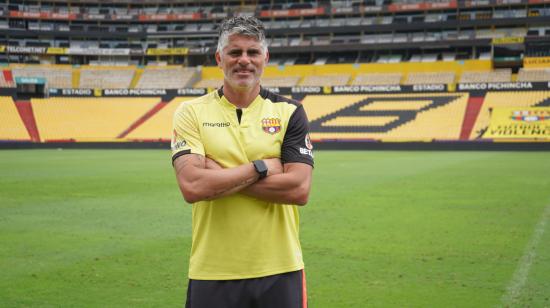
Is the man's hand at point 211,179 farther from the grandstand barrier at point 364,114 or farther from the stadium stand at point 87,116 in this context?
the stadium stand at point 87,116

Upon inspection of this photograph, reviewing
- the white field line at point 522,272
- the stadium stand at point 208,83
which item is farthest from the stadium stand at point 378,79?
the white field line at point 522,272

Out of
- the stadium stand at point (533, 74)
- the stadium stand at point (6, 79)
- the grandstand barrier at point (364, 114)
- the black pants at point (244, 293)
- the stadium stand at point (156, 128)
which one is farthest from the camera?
the stadium stand at point (6, 79)

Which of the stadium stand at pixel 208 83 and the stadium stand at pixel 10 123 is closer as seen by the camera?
the stadium stand at pixel 10 123

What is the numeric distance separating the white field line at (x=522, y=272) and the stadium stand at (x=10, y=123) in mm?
42565

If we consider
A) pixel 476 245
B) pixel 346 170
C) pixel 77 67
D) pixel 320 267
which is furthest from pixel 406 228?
pixel 77 67

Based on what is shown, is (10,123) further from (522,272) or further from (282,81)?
(522,272)

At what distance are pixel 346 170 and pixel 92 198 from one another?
10372 millimetres

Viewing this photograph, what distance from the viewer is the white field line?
5820mm

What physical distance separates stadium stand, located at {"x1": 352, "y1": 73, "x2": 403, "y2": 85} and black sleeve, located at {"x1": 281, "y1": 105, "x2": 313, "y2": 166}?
52067mm

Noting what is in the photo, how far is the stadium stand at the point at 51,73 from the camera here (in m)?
58.2

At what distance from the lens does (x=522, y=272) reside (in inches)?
271

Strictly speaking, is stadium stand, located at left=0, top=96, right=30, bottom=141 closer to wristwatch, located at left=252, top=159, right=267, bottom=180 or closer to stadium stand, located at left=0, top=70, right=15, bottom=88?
stadium stand, located at left=0, top=70, right=15, bottom=88

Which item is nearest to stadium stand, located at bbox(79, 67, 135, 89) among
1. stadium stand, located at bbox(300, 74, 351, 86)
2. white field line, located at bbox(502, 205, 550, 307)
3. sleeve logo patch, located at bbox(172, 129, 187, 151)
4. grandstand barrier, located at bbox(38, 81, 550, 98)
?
grandstand barrier, located at bbox(38, 81, 550, 98)

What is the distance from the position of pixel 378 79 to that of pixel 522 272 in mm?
49033
